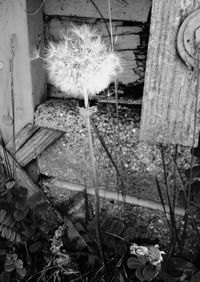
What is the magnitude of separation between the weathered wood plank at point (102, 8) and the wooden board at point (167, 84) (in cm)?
57

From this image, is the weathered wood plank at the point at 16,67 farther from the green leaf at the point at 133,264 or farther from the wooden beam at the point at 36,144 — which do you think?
the green leaf at the point at 133,264

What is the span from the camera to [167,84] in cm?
116

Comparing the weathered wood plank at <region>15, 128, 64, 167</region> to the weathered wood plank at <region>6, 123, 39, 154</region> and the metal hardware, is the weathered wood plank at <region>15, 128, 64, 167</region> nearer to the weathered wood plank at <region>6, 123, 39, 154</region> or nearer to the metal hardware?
the weathered wood plank at <region>6, 123, 39, 154</region>

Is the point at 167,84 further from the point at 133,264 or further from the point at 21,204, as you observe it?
the point at 21,204

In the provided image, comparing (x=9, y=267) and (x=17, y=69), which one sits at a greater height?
(x=17, y=69)

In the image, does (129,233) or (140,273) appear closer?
(140,273)

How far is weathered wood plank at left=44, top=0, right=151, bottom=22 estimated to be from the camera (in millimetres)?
1614

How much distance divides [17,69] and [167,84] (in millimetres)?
803

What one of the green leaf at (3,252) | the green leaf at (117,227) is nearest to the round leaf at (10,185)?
the green leaf at (3,252)

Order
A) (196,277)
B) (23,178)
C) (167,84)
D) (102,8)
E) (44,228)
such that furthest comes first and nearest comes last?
1. (23,178)
2. (44,228)
3. (102,8)
4. (196,277)
5. (167,84)

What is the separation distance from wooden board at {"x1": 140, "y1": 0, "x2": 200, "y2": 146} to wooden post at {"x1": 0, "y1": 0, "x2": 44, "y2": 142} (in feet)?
2.27

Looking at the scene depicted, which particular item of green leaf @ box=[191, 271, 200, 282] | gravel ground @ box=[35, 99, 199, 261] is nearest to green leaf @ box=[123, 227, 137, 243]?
gravel ground @ box=[35, 99, 199, 261]

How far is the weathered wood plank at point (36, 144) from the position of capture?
175 cm

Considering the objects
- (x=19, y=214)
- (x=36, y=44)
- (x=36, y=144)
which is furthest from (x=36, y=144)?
(x=36, y=44)
